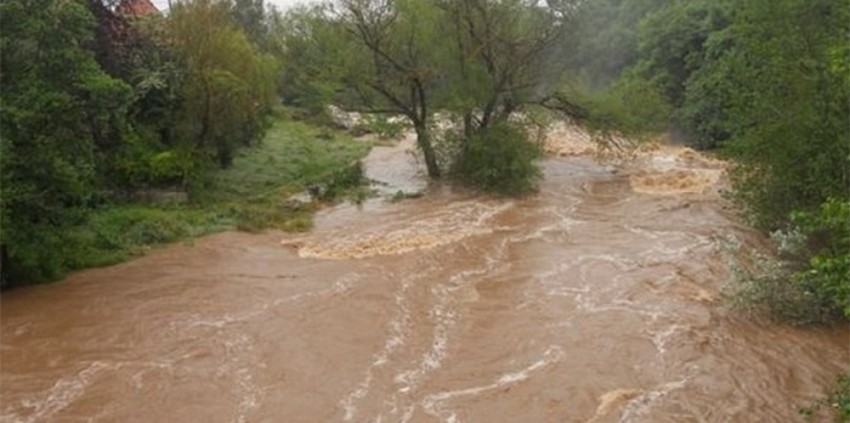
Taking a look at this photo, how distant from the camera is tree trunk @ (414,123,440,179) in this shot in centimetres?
2538

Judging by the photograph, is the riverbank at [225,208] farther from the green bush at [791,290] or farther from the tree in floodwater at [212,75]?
the green bush at [791,290]

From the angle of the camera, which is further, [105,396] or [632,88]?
[632,88]

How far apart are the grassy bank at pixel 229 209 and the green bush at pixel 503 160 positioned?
11.3 ft

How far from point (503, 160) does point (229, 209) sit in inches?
285

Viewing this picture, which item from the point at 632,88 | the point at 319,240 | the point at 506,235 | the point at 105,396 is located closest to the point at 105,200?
the point at 319,240

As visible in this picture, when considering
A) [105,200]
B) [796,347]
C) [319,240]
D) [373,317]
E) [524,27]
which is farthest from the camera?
[524,27]

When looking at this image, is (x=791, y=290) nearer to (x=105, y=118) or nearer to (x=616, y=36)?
(x=105, y=118)

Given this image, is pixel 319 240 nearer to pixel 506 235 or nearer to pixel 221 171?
pixel 506 235

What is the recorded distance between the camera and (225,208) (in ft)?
69.8

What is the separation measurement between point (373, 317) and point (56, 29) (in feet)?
23.3

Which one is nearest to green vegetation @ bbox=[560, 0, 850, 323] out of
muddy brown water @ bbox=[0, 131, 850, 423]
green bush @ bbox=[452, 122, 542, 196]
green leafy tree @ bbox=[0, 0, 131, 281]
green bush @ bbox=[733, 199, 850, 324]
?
green bush @ bbox=[733, 199, 850, 324]

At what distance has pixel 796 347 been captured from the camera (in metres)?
11.5

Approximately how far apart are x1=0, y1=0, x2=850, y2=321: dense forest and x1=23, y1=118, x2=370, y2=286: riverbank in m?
0.31

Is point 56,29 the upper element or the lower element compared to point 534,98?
upper
